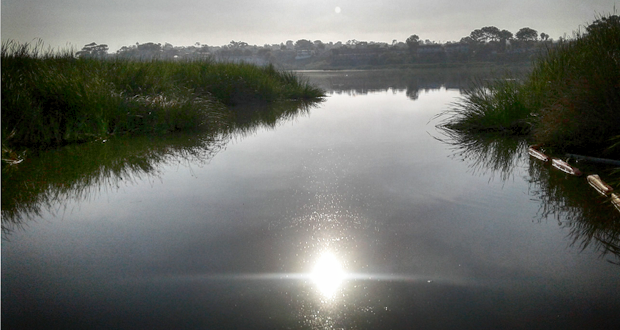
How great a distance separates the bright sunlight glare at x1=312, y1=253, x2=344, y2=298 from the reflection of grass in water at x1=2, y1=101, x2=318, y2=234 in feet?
6.26

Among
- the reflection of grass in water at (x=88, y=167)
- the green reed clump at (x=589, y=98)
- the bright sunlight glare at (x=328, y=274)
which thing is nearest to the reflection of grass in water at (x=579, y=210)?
the green reed clump at (x=589, y=98)

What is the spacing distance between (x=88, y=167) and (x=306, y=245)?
2.89 metres

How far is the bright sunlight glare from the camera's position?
7.53ft

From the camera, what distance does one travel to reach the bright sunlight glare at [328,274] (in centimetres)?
229

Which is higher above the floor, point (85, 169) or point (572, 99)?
point (572, 99)

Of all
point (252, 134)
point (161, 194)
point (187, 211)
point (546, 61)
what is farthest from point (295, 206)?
point (546, 61)

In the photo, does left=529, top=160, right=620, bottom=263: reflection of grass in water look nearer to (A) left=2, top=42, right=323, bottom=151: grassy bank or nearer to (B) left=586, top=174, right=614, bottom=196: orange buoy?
(B) left=586, top=174, right=614, bottom=196: orange buoy

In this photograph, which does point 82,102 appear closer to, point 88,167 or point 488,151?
point 88,167

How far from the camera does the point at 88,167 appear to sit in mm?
4906

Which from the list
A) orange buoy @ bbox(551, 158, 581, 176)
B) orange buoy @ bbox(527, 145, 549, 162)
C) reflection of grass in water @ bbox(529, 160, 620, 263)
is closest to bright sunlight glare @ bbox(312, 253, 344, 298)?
reflection of grass in water @ bbox(529, 160, 620, 263)

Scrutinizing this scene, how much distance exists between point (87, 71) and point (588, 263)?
7002 millimetres

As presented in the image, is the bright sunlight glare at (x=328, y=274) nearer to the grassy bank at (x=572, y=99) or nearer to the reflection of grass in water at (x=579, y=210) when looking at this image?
the reflection of grass in water at (x=579, y=210)

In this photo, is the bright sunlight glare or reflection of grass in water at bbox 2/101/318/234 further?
reflection of grass in water at bbox 2/101/318/234

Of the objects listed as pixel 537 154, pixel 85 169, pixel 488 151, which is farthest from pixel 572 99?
pixel 85 169
